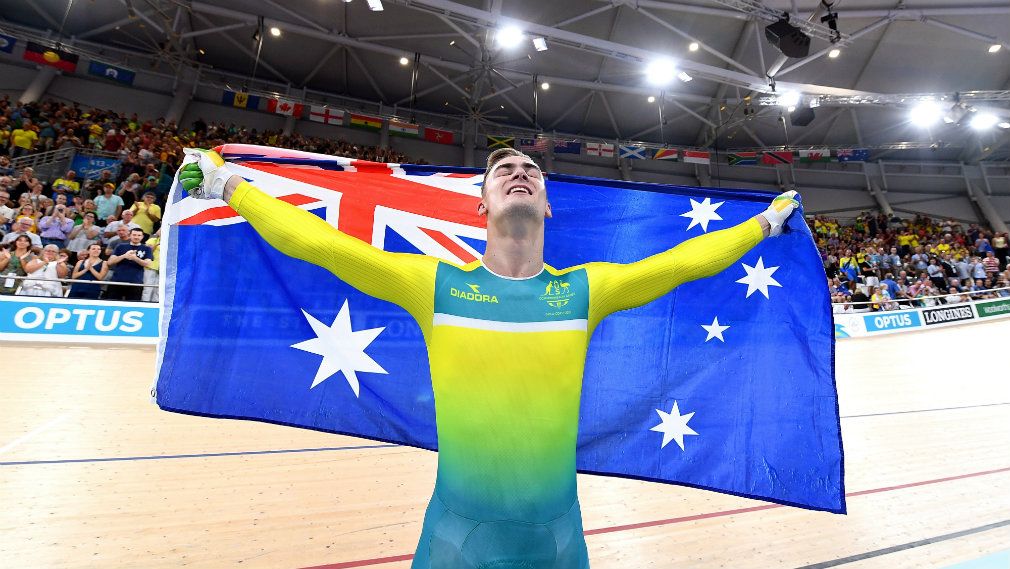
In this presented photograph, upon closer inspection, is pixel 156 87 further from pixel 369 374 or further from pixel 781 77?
pixel 781 77

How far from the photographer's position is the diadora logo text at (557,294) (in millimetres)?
1521

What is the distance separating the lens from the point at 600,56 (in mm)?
15914

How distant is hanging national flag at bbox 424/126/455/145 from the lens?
19.1m

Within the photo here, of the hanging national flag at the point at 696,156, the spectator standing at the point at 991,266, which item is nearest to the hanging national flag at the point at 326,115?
the hanging national flag at the point at 696,156

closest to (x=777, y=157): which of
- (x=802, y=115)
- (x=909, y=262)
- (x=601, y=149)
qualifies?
(x=802, y=115)

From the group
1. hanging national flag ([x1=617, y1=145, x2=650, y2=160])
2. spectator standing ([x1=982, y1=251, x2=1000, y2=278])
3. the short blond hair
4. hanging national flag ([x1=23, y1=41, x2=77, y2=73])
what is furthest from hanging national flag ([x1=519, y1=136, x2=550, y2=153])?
the short blond hair

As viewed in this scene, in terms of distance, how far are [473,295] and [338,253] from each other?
49cm

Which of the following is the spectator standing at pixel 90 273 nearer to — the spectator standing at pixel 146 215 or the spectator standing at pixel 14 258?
the spectator standing at pixel 14 258

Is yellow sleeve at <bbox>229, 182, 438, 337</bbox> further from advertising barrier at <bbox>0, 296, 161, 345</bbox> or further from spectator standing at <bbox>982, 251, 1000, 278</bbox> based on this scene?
spectator standing at <bbox>982, 251, 1000, 278</bbox>

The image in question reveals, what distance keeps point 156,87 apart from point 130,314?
14.3m

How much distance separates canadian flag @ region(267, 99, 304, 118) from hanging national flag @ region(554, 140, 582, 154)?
1010 centimetres

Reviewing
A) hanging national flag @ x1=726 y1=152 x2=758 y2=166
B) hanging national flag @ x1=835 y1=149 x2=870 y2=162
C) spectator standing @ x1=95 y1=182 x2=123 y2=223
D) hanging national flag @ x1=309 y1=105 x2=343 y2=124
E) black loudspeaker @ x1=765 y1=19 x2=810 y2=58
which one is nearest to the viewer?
spectator standing @ x1=95 y1=182 x2=123 y2=223

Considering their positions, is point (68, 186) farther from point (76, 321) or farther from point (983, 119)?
point (983, 119)

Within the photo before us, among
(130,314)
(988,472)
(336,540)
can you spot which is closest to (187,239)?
(336,540)
